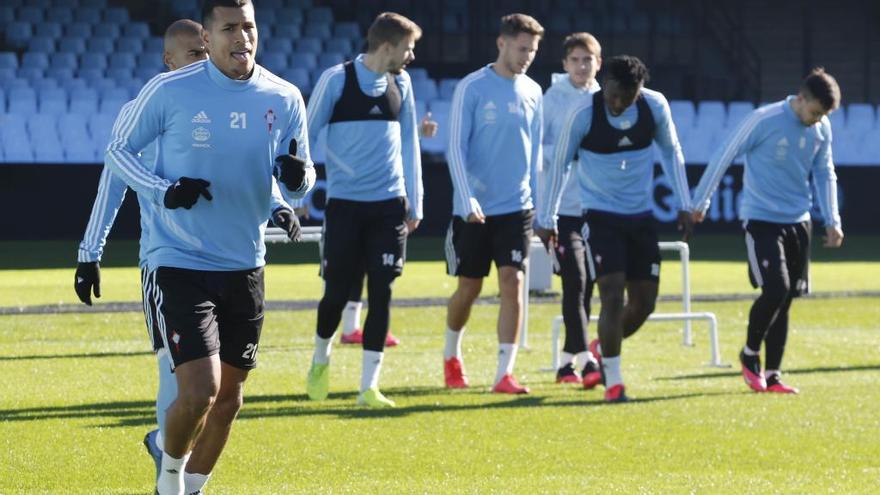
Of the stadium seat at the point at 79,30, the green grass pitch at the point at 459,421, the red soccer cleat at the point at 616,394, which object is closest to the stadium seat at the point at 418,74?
the stadium seat at the point at 79,30

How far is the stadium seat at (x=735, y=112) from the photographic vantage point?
2931 cm

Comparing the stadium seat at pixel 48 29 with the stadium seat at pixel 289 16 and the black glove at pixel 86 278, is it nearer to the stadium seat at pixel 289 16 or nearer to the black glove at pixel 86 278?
the stadium seat at pixel 289 16

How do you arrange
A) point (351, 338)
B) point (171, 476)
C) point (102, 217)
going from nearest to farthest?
point (171, 476) < point (102, 217) < point (351, 338)

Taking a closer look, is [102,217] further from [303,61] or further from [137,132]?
[303,61]

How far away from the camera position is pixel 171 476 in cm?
630

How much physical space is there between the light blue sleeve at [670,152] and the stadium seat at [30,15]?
20.3 m

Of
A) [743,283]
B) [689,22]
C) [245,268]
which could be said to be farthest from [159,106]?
[689,22]

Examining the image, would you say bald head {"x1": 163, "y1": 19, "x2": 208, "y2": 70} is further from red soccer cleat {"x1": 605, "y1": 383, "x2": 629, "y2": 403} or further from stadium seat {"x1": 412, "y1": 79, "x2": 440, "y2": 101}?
stadium seat {"x1": 412, "y1": 79, "x2": 440, "y2": 101}

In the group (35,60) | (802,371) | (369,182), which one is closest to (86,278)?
(369,182)

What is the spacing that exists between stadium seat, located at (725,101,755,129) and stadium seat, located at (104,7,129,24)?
10703mm

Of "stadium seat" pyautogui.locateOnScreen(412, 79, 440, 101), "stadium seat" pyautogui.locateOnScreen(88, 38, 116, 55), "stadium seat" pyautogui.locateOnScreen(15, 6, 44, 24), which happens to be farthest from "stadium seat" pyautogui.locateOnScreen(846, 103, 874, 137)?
"stadium seat" pyautogui.locateOnScreen(15, 6, 44, 24)

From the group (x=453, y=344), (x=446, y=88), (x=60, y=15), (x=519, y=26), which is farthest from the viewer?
(x=60, y=15)

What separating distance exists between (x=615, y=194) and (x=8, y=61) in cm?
1880

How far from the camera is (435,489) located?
23.6 ft
